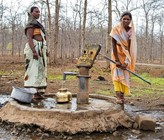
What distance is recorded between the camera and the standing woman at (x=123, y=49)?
14.5ft

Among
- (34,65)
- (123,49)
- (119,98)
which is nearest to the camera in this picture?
(123,49)

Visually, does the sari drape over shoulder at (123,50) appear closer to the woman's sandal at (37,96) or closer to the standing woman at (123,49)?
the standing woman at (123,49)

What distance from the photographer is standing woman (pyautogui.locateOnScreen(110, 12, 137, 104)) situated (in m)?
4.41

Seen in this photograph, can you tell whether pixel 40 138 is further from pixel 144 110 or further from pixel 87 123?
pixel 144 110

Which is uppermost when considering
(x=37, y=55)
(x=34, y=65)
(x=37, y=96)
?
(x=37, y=55)

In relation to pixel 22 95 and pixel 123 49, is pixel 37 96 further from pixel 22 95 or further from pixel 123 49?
pixel 123 49

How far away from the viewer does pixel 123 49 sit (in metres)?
4.41

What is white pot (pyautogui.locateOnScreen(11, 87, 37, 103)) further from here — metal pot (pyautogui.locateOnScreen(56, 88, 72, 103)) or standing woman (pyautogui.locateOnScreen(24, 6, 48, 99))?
metal pot (pyautogui.locateOnScreen(56, 88, 72, 103))

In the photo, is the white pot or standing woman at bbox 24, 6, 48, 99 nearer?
the white pot

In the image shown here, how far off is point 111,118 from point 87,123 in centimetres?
43

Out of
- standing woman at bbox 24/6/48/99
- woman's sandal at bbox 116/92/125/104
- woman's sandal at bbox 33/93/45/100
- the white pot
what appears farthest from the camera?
woman's sandal at bbox 33/93/45/100

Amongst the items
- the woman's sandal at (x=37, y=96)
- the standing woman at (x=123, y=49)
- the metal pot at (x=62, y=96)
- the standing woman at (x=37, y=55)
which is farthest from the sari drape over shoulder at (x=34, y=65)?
the standing woman at (x=123, y=49)

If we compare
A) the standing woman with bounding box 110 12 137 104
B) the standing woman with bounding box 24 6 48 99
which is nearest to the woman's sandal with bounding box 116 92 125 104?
the standing woman with bounding box 110 12 137 104

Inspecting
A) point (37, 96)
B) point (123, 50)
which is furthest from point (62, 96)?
point (123, 50)
